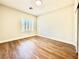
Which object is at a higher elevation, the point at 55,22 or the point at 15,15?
the point at 15,15

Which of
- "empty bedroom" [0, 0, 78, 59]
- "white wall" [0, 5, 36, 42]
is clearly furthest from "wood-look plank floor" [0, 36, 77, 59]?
"white wall" [0, 5, 36, 42]

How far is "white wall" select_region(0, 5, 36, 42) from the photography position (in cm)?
404

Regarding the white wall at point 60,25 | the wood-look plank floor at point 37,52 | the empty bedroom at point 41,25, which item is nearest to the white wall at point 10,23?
the empty bedroom at point 41,25

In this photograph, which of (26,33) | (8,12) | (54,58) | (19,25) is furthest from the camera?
(26,33)

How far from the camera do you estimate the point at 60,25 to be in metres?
4.37

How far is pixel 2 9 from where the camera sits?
159 inches

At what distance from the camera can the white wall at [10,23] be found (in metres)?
4.04

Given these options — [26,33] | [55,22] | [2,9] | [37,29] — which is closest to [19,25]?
[26,33]

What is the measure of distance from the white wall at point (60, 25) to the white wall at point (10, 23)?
1.92 meters

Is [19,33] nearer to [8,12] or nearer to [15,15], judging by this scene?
[15,15]

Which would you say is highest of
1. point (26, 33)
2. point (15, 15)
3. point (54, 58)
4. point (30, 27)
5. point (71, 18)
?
point (15, 15)

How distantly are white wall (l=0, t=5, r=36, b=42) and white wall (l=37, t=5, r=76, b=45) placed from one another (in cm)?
192

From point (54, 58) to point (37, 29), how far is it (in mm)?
4680

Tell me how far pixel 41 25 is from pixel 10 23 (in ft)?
8.92
